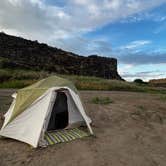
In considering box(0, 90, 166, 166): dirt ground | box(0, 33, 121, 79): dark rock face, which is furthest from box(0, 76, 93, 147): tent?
box(0, 33, 121, 79): dark rock face

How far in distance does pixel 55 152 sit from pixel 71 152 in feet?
1.18

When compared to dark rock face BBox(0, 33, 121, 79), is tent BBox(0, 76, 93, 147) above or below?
below

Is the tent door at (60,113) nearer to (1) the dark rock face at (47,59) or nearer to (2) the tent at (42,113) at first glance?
(2) the tent at (42,113)

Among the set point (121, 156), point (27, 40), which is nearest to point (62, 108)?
point (121, 156)

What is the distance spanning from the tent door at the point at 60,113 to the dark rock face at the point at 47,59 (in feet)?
68.8

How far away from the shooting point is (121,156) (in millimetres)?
4719

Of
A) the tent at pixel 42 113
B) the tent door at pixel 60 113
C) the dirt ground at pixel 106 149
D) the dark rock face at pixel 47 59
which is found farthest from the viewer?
the dark rock face at pixel 47 59

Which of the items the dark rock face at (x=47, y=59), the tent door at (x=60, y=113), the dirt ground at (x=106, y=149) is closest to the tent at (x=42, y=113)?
the tent door at (x=60, y=113)

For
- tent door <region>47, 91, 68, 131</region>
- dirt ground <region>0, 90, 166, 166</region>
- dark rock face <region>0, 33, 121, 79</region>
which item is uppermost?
dark rock face <region>0, 33, 121, 79</region>

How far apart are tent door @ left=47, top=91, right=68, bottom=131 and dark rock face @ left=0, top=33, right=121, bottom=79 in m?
21.0

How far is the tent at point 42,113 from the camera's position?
18.0ft

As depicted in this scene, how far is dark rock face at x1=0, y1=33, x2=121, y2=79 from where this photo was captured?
99.8ft

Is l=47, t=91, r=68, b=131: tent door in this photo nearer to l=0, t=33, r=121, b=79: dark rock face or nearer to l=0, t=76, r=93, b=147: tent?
l=0, t=76, r=93, b=147: tent

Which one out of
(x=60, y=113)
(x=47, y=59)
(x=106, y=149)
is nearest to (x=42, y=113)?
(x=60, y=113)
